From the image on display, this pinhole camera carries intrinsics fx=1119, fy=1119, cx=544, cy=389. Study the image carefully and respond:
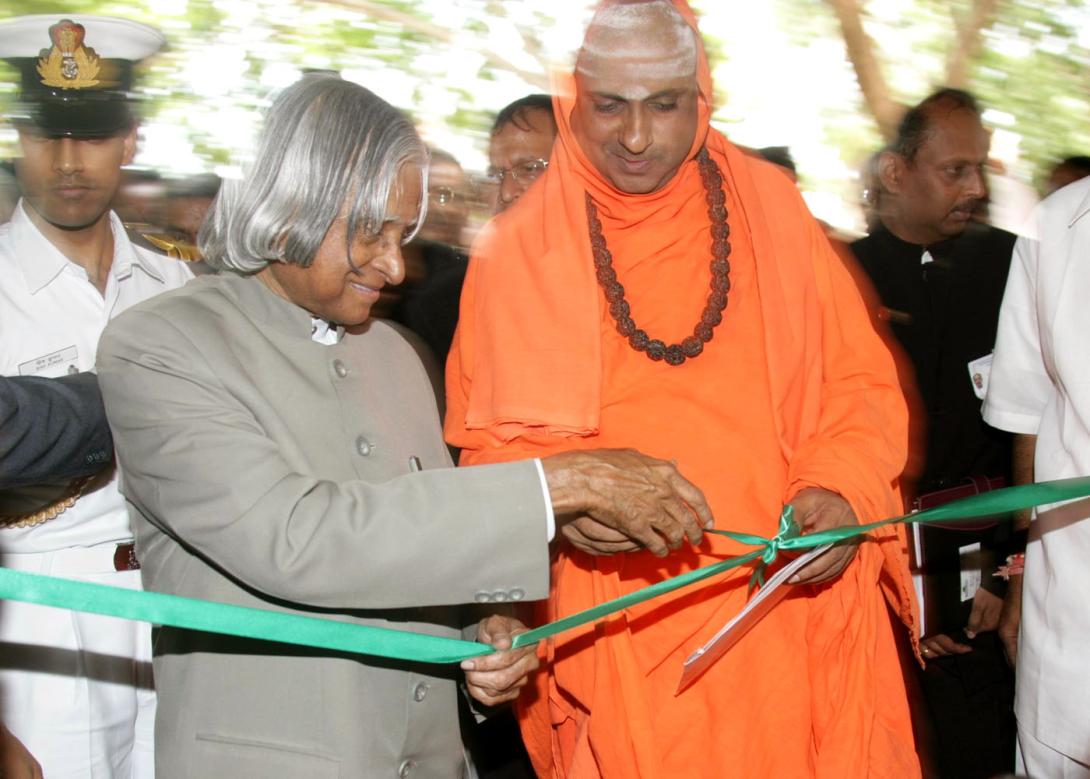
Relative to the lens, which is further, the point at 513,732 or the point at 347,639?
the point at 513,732

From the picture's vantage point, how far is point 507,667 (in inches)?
71.6

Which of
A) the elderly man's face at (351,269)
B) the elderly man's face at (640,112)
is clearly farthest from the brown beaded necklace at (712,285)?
the elderly man's face at (351,269)

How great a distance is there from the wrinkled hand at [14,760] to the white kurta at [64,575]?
0.22 m

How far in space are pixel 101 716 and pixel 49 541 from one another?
378mm

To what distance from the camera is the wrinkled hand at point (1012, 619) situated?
8.37 ft

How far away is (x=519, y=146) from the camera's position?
11.4 ft

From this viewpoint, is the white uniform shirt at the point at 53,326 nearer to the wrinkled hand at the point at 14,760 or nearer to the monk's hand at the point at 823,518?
the wrinkled hand at the point at 14,760

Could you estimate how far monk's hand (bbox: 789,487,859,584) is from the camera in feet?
6.66

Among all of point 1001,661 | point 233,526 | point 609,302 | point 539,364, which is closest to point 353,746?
point 233,526

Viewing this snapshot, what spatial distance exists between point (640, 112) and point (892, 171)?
1.77 meters

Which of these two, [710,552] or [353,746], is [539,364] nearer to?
[710,552]

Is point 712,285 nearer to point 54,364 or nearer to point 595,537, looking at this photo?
point 595,537

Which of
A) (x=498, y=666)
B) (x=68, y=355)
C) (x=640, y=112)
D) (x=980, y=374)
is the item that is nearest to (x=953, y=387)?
(x=980, y=374)

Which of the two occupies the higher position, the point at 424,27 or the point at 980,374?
the point at 424,27
